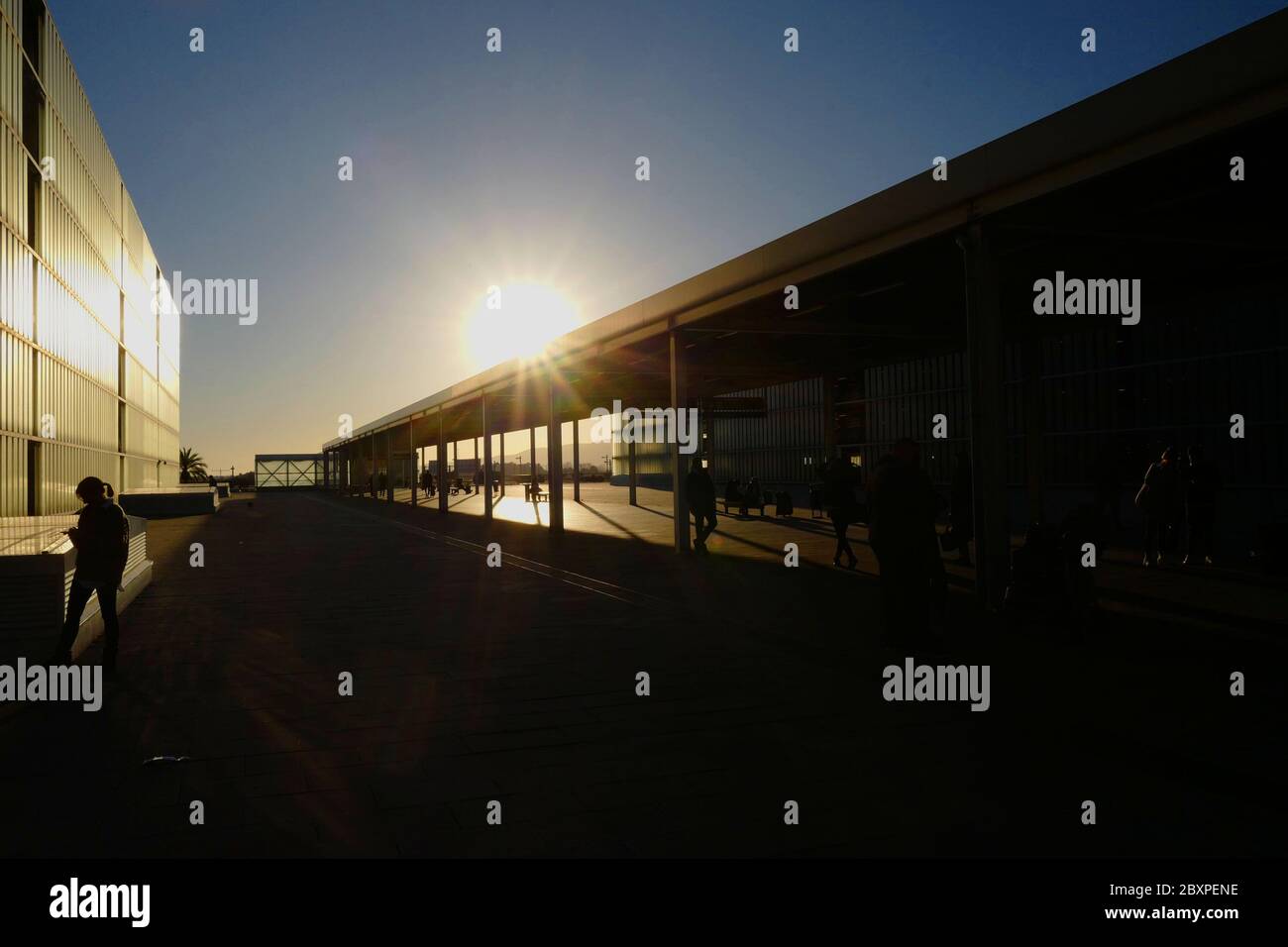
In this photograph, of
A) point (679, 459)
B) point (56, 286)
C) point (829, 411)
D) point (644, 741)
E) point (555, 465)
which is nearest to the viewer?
point (644, 741)

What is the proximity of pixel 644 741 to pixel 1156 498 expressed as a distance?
34.4 ft

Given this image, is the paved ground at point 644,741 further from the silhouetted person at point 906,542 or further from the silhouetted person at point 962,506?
the silhouetted person at point 962,506

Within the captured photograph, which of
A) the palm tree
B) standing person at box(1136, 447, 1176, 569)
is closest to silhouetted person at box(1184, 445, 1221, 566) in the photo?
standing person at box(1136, 447, 1176, 569)

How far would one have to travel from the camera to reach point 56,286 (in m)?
22.4

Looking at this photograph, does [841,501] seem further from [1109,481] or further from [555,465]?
[555,465]

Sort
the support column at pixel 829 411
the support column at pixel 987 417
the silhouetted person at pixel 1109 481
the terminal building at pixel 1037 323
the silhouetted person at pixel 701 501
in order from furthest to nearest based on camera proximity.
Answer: the support column at pixel 829 411 < the silhouetted person at pixel 1109 481 < the silhouetted person at pixel 701 501 < the support column at pixel 987 417 < the terminal building at pixel 1037 323

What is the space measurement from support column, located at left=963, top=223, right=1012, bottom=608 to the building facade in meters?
17.2

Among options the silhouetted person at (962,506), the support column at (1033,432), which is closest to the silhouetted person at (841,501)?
the silhouetted person at (962,506)

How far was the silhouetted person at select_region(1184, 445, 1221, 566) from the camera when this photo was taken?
12.9 meters

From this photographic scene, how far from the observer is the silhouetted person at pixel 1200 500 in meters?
12.9

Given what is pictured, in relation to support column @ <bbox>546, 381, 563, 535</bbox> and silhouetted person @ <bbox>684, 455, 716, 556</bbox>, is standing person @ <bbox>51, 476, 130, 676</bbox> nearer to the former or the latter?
silhouetted person @ <bbox>684, 455, 716, 556</bbox>

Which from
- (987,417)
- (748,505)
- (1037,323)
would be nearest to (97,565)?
(987,417)

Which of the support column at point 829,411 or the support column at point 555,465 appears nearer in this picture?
the support column at point 555,465

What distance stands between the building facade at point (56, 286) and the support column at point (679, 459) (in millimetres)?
12534
